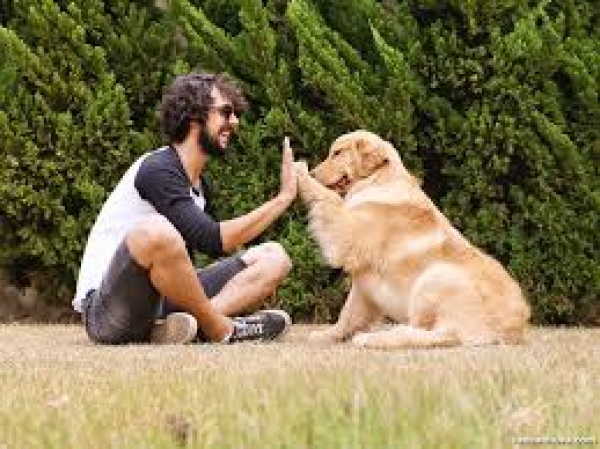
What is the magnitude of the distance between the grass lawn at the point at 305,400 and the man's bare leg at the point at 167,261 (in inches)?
32.9

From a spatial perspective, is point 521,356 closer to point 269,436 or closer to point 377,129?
point 269,436

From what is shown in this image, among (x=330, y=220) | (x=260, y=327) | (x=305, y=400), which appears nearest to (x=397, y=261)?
(x=330, y=220)

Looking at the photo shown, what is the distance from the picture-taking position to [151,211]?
7188 millimetres

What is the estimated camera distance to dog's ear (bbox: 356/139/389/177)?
7.21 metres

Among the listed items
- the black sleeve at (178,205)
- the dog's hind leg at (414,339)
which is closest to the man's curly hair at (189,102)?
the black sleeve at (178,205)

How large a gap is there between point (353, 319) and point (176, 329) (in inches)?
36.2

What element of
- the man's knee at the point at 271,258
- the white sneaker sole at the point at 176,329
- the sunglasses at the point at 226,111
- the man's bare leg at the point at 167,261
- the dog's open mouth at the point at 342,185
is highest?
the sunglasses at the point at 226,111

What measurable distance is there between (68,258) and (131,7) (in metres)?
1.79

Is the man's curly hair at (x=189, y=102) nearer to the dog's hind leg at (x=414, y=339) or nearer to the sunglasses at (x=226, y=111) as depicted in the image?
the sunglasses at (x=226, y=111)

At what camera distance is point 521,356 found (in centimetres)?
562

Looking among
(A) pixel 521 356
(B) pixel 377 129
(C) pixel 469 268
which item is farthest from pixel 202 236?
(B) pixel 377 129

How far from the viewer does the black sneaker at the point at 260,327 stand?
23.6ft

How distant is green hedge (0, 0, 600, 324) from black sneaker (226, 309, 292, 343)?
1862 millimetres

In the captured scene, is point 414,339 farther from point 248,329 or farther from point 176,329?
point 176,329
